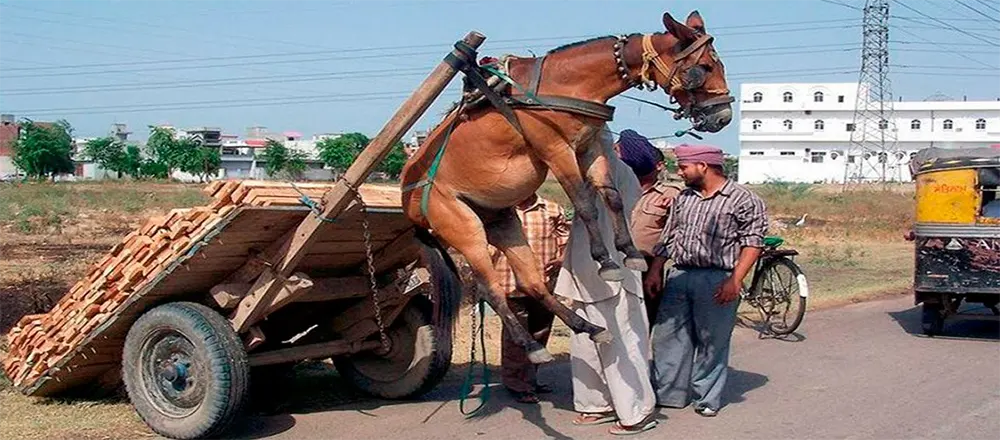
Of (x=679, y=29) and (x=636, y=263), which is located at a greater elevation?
(x=679, y=29)

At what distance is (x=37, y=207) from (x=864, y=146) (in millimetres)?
64953

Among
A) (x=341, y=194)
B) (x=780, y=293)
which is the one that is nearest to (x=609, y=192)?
(x=341, y=194)

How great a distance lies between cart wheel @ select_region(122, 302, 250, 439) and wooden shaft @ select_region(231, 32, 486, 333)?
0.75ft

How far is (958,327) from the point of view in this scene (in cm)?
1144

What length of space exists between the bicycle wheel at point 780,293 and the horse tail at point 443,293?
4435 mm

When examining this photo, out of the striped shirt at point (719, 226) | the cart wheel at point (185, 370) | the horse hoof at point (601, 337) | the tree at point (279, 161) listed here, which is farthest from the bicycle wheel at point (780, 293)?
the tree at point (279, 161)

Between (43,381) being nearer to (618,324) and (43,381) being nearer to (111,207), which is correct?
(618,324)

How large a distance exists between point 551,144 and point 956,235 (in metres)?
6.43

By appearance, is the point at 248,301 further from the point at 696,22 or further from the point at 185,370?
the point at 696,22

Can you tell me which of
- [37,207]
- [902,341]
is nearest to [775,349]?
[902,341]

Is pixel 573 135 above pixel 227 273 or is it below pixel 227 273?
above

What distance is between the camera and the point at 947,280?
34.3 feet

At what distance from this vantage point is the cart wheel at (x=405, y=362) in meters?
7.46

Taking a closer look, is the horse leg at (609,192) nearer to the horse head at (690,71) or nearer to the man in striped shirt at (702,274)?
the horse head at (690,71)
